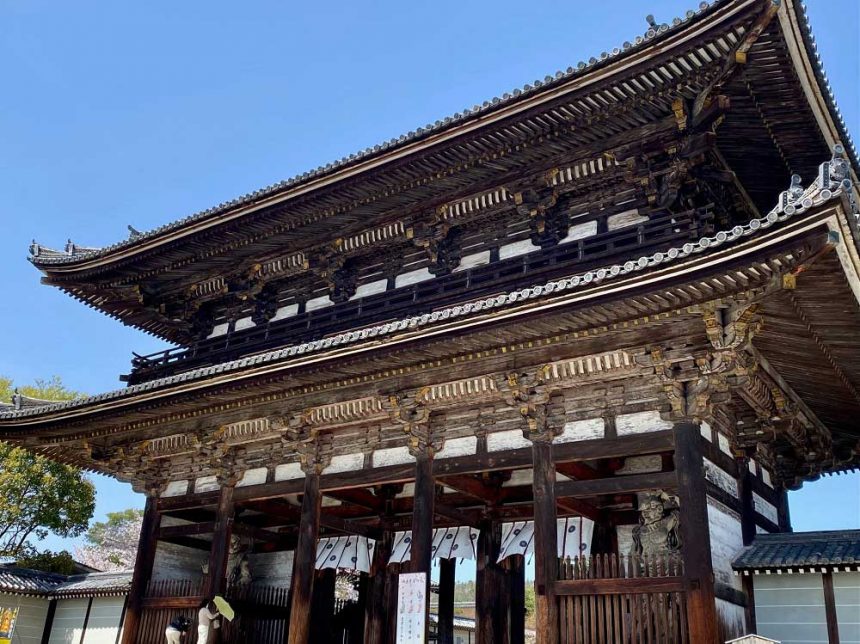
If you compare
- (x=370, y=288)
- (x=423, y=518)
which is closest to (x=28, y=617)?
(x=370, y=288)

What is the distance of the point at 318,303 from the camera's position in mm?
15945

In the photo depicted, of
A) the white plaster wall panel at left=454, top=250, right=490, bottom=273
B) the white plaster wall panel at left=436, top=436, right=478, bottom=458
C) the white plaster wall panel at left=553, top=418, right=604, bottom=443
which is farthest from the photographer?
the white plaster wall panel at left=454, top=250, right=490, bottom=273

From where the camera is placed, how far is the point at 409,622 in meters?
11.1

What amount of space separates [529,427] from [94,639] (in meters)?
12.7

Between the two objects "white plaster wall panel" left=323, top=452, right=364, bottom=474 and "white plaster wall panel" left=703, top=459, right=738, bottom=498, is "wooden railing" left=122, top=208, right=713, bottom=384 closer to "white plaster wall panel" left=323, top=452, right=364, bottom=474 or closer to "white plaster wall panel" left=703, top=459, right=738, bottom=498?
"white plaster wall panel" left=323, top=452, right=364, bottom=474

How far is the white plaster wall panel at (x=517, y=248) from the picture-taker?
13227mm

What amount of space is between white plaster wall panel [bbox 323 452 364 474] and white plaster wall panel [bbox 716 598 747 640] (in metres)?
6.02

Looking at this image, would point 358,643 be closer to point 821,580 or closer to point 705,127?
point 821,580

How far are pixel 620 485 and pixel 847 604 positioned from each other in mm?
3295

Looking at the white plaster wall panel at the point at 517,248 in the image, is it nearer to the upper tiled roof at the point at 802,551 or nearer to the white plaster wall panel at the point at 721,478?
the white plaster wall panel at the point at 721,478

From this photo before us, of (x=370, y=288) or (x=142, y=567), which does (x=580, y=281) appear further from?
(x=142, y=567)

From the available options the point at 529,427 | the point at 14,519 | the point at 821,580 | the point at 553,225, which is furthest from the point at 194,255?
the point at 14,519

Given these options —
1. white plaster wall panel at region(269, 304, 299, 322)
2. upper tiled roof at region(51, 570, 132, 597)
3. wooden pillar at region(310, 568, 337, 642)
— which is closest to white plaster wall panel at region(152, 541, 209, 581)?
upper tiled roof at region(51, 570, 132, 597)

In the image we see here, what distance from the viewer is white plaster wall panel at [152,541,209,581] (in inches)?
611
